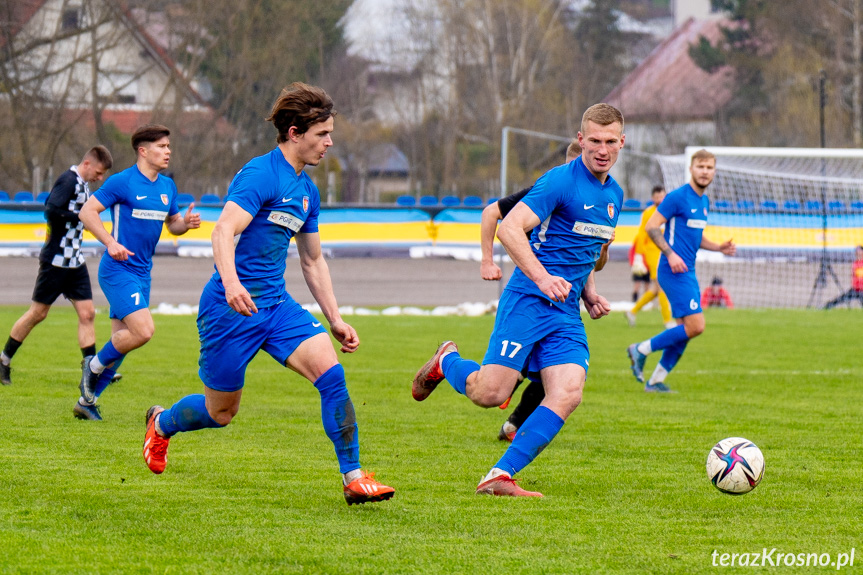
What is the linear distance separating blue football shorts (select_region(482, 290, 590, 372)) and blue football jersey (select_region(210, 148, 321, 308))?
125 centimetres

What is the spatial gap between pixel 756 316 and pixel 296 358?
52.5 ft

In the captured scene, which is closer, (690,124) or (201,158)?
(201,158)

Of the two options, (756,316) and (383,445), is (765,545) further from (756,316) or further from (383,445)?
(756,316)

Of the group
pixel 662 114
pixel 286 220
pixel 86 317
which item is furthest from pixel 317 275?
pixel 662 114

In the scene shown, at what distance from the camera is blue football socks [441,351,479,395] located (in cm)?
631

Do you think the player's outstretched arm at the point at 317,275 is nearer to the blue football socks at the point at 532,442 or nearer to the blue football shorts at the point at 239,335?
the blue football shorts at the point at 239,335

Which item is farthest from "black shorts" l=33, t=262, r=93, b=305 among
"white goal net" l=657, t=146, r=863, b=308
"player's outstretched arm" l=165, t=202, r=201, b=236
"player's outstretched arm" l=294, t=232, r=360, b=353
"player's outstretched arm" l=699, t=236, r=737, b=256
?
"white goal net" l=657, t=146, r=863, b=308

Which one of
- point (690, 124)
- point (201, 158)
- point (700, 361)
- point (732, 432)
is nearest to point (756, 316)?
point (700, 361)

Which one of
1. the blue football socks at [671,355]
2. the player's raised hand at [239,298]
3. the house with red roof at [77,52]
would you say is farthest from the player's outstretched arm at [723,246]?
the house with red roof at [77,52]

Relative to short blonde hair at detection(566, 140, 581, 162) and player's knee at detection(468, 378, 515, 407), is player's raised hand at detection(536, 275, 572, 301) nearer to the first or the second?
player's knee at detection(468, 378, 515, 407)

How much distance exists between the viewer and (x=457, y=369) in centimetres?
642

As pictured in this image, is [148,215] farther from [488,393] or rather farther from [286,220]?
[488,393]

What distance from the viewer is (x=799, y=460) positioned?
23.3 ft

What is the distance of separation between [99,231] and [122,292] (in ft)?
1.64
